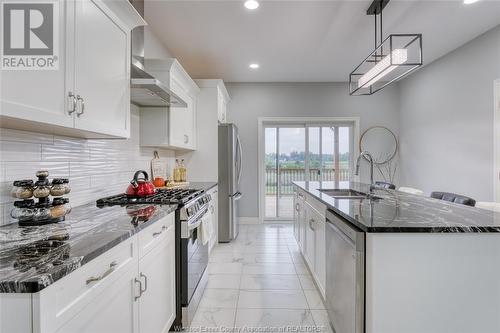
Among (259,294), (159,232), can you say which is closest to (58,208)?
(159,232)

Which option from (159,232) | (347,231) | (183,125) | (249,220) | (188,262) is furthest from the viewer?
(249,220)

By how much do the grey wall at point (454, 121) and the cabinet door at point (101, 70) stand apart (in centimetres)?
415

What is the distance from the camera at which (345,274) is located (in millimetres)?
1551

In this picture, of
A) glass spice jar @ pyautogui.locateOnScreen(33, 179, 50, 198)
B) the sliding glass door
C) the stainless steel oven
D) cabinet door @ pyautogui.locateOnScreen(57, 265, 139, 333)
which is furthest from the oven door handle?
the sliding glass door

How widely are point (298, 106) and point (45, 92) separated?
4731mm

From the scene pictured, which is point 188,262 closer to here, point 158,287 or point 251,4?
point 158,287

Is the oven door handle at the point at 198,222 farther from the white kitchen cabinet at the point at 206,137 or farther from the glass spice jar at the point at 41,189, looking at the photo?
the white kitchen cabinet at the point at 206,137

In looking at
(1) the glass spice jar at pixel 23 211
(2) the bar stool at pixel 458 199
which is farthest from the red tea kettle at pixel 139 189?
(2) the bar stool at pixel 458 199

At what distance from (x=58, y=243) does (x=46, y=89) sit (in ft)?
2.19

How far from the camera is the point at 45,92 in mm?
1162

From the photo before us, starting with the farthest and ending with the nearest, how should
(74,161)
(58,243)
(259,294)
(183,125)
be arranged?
(183,125)
(259,294)
(74,161)
(58,243)

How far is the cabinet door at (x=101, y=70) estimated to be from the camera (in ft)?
4.55

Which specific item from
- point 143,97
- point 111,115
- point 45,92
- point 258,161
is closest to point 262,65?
point 258,161

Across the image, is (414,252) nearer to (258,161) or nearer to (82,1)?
(82,1)
